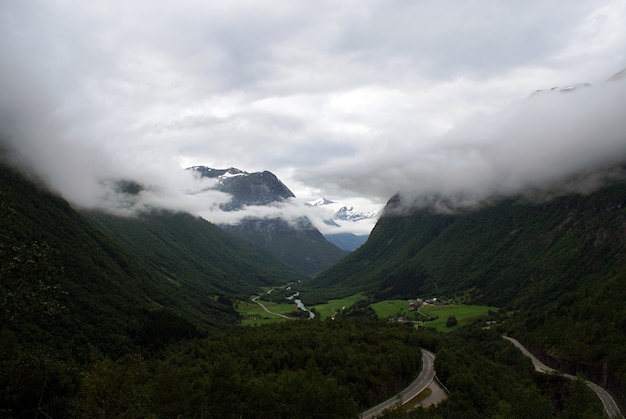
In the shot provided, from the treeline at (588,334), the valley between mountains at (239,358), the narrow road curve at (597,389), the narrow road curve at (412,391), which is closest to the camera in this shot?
the valley between mountains at (239,358)

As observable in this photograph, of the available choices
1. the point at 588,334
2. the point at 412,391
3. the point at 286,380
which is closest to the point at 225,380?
the point at 286,380

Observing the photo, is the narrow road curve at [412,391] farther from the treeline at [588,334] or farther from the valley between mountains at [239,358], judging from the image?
the treeline at [588,334]

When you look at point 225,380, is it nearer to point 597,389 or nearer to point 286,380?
point 286,380

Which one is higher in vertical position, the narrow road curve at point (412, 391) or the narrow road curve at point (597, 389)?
the narrow road curve at point (412, 391)

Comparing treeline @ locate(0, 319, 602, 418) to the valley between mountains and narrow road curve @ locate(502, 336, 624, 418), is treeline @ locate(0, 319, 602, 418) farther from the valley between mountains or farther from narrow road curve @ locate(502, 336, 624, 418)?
narrow road curve @ locate(502, 336, 624, 418)

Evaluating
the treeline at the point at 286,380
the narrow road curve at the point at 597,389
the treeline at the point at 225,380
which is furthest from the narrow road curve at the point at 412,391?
the narrow road curve at the point at 597,389

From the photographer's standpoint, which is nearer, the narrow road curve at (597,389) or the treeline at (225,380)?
the treeline at (225,380)

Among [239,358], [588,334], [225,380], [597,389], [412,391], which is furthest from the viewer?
[588,334]

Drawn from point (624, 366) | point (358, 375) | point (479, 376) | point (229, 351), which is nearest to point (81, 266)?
point (229, 351)
